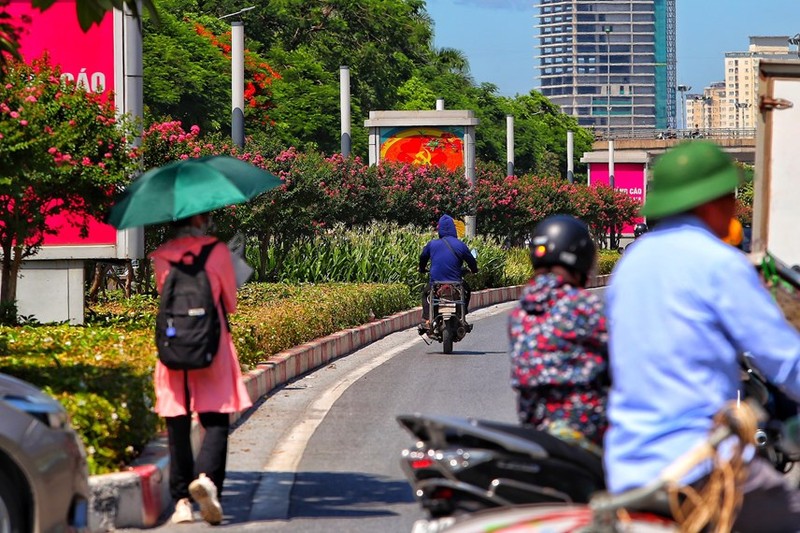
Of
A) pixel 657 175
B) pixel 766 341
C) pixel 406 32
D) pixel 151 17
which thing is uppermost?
pixel 406 32

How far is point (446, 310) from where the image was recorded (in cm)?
2053

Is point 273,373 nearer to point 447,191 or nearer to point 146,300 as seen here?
point 146,300

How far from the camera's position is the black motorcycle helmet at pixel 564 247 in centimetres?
546

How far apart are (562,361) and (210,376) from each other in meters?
3.34

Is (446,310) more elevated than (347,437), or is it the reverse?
(446,310)

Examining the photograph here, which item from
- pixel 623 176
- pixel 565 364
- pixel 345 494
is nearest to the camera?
pixel 565 364

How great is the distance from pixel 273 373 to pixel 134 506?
731 centimetres

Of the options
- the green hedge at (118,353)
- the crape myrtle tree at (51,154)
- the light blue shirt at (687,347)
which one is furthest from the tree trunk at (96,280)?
the light blue shirt at (687,347)

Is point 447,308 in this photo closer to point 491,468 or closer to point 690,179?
point 491,468

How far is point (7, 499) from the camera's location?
6535mm

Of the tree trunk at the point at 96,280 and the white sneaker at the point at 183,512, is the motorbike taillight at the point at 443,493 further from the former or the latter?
the tree trunk at the point at 96,280

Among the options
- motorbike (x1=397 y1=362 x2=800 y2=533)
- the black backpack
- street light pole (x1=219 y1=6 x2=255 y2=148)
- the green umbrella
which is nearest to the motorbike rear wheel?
street light pole (x1=219 y1=6 x2=255 y2=148)

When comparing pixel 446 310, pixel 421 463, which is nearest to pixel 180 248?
pixel 421 463

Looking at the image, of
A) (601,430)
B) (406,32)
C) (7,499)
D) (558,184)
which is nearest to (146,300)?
(7,499)
